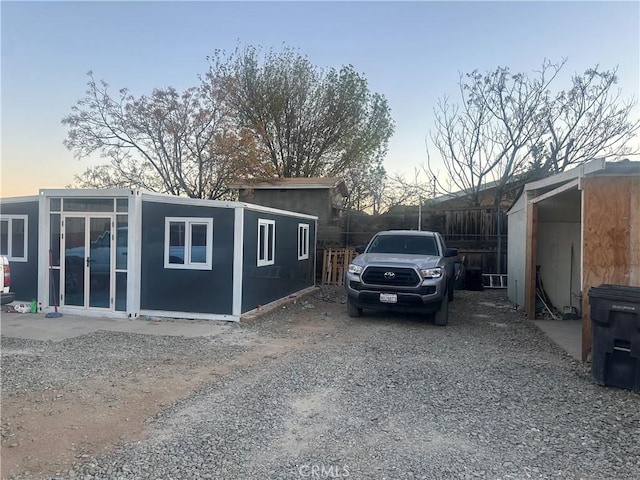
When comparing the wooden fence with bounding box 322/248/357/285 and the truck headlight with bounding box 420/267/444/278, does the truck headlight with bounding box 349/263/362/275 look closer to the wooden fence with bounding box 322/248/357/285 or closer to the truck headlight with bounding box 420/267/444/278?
the truck headlight with bounding box 420/267/444/278

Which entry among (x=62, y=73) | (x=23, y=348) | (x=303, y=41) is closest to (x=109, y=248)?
(x=23, y=348)

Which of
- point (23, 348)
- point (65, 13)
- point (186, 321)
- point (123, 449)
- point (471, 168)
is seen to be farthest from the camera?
point (471, 168)

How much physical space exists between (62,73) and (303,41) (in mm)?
11847


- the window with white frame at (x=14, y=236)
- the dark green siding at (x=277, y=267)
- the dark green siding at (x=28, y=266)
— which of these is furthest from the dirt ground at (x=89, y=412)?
the window with white frame at (x=14, y=236)

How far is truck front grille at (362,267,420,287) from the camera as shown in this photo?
346 inches

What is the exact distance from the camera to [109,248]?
9.64 m

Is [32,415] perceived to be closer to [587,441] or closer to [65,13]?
[587,441]

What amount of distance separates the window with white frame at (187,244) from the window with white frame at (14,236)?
151 inches

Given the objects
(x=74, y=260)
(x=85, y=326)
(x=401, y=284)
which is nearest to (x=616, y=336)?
(x=401, y=284)

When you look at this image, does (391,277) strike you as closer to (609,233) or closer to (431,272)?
(431,272)

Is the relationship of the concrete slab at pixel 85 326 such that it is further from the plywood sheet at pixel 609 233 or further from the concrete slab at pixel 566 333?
the plywood sheet at pixel 609 233

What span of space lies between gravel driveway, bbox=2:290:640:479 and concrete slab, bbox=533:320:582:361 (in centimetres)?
27

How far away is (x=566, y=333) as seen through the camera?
27.6 feet

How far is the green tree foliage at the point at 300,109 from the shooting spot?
71.5ft
